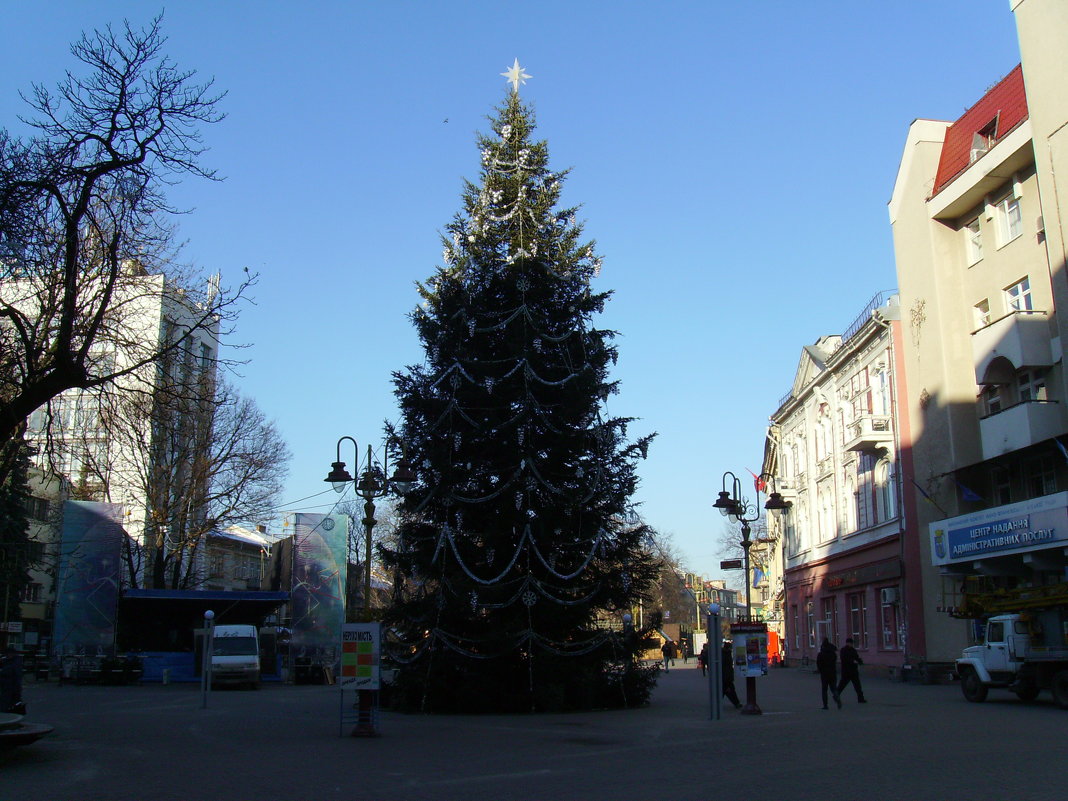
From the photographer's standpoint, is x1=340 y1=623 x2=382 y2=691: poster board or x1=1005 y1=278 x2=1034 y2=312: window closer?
x1=340 y1=623 x2=382 y2=691: poster board

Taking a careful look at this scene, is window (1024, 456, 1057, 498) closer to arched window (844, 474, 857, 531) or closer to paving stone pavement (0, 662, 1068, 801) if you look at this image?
paving stone pavement (0, 662, 1068, 801)

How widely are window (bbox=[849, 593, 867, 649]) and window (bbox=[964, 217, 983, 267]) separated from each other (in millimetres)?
17498

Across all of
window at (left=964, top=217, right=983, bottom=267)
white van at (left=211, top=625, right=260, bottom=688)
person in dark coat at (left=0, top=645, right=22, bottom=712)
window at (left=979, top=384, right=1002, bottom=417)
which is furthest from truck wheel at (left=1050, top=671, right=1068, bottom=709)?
white van at (left=211, top=625, right=260, bottom=688)

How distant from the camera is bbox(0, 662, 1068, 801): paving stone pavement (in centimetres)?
1152

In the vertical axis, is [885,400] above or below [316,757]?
above

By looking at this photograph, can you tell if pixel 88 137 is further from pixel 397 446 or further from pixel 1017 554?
pixel 1017 554

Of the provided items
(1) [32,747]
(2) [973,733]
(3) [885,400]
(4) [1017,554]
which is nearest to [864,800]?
(2) [973,733]

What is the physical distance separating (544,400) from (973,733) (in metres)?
12.8

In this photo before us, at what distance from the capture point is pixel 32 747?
16.3m

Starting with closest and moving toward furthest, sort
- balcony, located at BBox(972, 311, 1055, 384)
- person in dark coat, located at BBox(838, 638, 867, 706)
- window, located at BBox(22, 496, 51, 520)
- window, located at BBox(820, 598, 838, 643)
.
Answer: person in dark coat, located at BBox(838, 638, 867, 706) → balcony, located at BBox(972, 311, 1055, 384) → window, located at BBox(820, 598, 838, 643) → window, located at BBox(22, 496, 51, 520)

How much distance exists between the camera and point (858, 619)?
46.8 meters

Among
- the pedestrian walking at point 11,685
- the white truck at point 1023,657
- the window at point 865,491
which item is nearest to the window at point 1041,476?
the white truck at point 1023,657

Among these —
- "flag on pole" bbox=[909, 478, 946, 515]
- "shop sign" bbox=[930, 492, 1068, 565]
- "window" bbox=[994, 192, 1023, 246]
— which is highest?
"window" bbox=[994, 192, 1023, 246]

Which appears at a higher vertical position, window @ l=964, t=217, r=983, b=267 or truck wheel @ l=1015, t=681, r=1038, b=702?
window @ l=964, t=217, r=983, b=267
